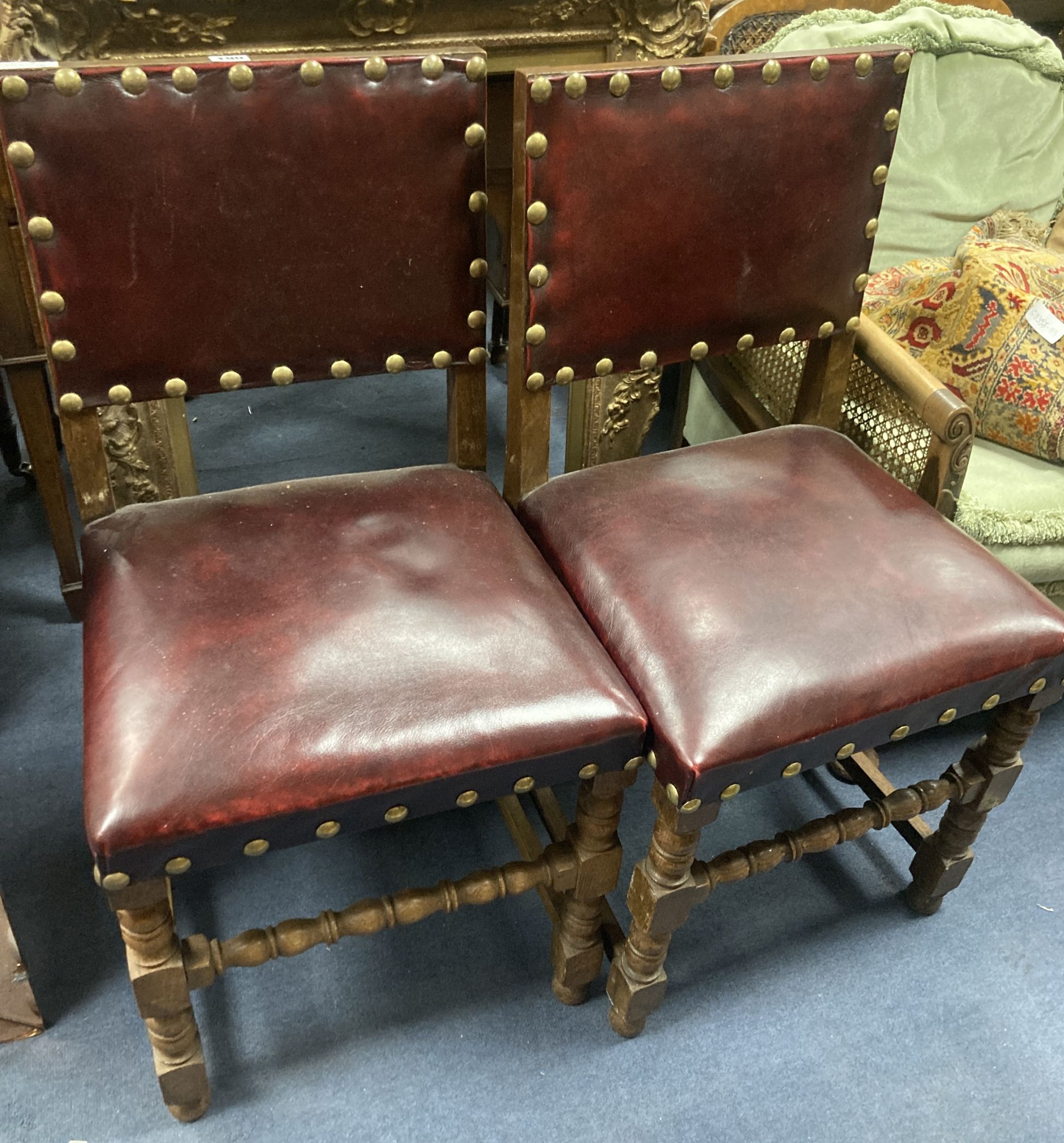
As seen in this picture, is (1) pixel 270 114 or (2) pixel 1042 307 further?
(2) pixel 1042 307

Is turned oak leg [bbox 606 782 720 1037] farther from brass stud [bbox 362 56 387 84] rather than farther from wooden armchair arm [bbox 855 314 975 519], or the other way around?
brass stud [bbox 362 56 387 84]

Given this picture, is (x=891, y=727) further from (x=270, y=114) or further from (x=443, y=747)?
(x=270, y=114)

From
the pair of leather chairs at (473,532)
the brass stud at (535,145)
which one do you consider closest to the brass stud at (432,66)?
the pair of leather chairs at (473,532)

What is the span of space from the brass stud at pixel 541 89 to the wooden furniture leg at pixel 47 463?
90 centimetres

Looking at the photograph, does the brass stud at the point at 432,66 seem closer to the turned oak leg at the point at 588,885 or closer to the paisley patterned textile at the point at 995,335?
the turned oak leg at the point at 588,885

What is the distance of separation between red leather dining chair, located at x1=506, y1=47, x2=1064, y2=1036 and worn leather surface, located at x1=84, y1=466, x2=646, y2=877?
0.31 ft

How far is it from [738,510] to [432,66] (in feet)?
1.79

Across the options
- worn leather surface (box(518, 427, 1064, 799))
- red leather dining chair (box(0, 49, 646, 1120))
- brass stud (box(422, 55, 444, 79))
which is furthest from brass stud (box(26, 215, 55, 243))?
worn leather surface (box(518, 427, 1064, 799))

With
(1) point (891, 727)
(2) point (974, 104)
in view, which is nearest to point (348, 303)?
(1) point (891, 727)

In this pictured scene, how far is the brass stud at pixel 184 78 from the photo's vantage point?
0.94m

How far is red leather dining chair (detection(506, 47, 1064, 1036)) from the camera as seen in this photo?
0.98 m

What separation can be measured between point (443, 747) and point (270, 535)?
1.05ft

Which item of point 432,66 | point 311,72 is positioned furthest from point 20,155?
point 432,66

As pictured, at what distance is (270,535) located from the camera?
1061mm
